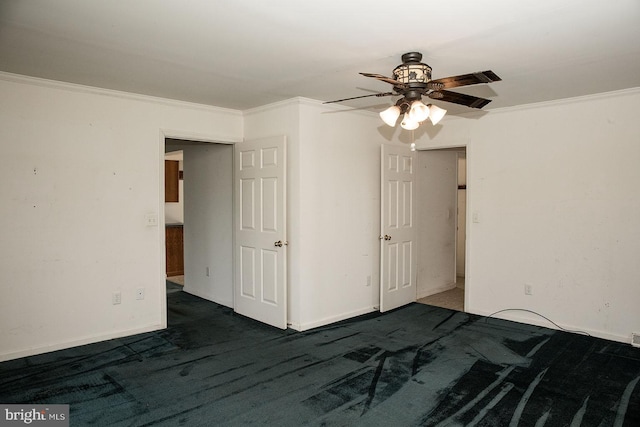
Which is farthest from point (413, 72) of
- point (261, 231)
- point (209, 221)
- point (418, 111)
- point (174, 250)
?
point (174, 250)

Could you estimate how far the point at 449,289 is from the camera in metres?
6.34

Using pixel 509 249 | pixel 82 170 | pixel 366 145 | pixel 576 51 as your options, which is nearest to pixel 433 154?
pixel 366 145

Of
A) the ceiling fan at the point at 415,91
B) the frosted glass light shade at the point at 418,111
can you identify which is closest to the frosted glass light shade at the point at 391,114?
the ceiling fan at the point at 415,91

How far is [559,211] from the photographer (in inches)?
174

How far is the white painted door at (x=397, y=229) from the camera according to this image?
507 centimetres

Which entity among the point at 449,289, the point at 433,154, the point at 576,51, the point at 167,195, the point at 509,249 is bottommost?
the point at 449,289

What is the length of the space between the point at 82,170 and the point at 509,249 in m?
4.43

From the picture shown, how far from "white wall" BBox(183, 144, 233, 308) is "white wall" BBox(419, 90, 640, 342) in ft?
9.45

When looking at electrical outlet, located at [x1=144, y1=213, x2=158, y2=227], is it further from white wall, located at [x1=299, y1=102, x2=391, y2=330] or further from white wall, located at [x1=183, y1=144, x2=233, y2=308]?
white wall, located at [x1=299, y1=102, x2=391, y2=330]

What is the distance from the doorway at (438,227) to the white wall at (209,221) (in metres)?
2.53

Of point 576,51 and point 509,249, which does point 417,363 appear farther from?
point 576,51

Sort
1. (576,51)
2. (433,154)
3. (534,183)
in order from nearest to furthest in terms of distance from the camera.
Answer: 1. (576,51)
2. (534,183)
3. (433,154)

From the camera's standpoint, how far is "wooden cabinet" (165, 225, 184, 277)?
7102mm

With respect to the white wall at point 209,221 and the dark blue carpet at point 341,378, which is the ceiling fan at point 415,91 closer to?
the dark blue carpet at point 341,378
